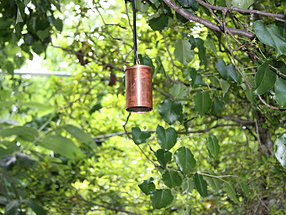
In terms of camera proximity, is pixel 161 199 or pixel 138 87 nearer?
pixel 138 87

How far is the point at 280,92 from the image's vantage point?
87cm

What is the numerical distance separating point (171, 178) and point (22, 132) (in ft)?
2.91

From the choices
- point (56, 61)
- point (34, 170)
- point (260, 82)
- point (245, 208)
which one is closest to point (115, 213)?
point (34, 170)

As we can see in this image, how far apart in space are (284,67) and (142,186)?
0.48 metres

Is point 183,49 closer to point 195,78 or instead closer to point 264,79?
point 195,78

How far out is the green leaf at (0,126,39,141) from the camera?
1.66 metres

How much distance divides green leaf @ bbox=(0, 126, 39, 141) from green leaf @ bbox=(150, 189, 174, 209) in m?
0.83

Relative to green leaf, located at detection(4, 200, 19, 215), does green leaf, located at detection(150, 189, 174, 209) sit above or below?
above

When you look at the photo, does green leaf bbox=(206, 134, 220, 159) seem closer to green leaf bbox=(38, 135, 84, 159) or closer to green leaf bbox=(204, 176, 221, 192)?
green leaf bbox=(204, 176, 221, 192)

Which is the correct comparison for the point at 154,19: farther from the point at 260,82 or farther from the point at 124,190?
the point at 124,190

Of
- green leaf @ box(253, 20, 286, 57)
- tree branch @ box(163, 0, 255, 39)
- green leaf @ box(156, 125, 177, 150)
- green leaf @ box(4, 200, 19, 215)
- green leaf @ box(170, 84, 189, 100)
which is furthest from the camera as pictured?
green leaf @ box(4, 200, 19, 215)

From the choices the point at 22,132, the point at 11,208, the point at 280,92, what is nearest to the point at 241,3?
the point at 280,92

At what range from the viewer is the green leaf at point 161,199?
1.06 meters

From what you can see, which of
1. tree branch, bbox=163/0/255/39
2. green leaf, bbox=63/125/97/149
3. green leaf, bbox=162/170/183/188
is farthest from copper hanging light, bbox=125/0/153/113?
green leaf, bbox=63/125/97/149
